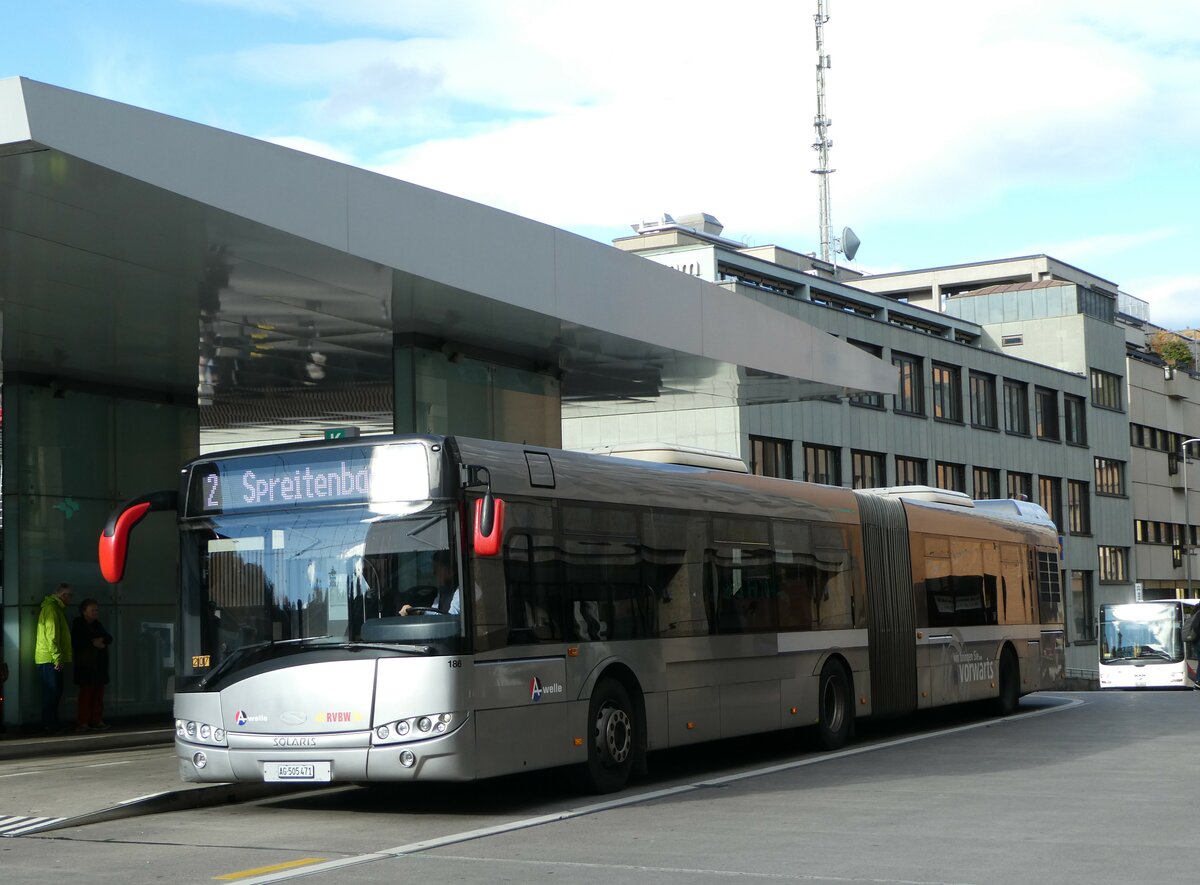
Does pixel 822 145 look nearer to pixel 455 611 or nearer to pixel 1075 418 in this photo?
pixel 1075 418

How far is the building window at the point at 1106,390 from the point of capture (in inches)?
2773

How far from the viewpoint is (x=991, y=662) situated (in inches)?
877

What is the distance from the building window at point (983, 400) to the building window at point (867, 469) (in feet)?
23.7

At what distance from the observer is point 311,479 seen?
1196 centimetres

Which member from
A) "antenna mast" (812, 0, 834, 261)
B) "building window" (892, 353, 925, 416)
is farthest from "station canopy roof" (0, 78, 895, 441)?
"antenna mast" (812, 0, 834, 261)

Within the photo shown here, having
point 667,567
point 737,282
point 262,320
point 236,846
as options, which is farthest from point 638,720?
point 737,282

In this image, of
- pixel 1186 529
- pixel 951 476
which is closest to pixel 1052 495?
pixel 951 476

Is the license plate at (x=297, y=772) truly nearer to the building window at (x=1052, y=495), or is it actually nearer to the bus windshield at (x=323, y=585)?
the bus windshield at (x=323, y=585)

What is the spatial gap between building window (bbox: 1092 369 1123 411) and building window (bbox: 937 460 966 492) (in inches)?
508

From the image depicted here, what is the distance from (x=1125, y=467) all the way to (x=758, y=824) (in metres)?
64.9

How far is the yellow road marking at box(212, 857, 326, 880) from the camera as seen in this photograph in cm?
903

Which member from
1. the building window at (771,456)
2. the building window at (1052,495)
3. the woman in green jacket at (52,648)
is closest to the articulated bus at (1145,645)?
the building window at (771,456)

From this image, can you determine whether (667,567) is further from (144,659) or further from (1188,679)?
(1188,679)

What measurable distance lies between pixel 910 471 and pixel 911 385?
9.98ft
